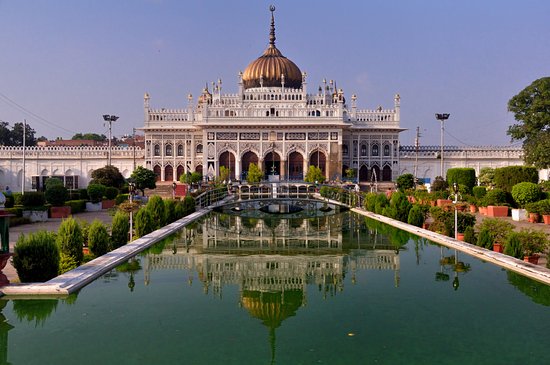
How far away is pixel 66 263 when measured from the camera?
843 cm

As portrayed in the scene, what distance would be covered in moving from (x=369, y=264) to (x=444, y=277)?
1.73 metres

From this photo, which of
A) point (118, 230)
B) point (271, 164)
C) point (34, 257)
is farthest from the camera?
point (271, 164)

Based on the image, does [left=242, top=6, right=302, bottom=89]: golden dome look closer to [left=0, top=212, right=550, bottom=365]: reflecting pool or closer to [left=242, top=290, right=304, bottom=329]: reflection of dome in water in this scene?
[left=0, top=212, right=550, bottom=365]: reflecting pool

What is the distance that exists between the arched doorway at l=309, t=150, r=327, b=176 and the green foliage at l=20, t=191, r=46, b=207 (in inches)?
856

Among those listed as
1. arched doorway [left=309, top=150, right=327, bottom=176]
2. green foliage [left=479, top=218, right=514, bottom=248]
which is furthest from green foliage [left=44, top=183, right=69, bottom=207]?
arched doorway [left=309, top=150, right=327, bottom=176]

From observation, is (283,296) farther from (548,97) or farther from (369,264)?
(548,97)

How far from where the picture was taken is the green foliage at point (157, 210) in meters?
14.5

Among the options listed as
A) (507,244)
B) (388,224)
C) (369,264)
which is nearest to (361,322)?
(369,264)

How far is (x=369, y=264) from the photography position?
392 inches

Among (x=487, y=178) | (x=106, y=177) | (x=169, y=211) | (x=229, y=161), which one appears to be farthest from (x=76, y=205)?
(x=487, y=178)

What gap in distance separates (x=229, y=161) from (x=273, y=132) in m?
3.79

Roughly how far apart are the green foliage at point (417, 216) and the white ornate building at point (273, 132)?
66.1 feet

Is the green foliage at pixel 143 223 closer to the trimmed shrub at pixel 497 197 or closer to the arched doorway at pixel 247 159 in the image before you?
the trimmed shrub at pixel 497 197

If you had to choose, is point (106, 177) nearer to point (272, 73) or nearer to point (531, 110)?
point (272, 73)
